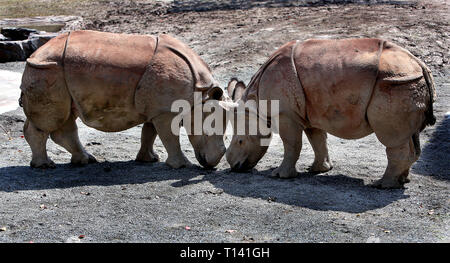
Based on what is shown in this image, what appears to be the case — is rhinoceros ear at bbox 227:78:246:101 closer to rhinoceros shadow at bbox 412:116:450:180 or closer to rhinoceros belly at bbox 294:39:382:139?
rhinoceros belly at bbox 294:39:382:139

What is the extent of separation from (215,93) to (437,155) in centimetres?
320

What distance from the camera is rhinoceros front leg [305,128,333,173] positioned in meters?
8.55

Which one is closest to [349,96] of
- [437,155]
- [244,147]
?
[244,147]

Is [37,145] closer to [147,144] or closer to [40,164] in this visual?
[40,164]

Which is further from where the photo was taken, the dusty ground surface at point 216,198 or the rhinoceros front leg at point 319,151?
the rhinoceros front leg at point 319,151

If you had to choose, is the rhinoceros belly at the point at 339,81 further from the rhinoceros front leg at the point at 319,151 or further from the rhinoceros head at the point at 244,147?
the rhinoceros head at the point at 244,147

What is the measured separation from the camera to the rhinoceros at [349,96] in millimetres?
7348

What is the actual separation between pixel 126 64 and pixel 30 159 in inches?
82.8

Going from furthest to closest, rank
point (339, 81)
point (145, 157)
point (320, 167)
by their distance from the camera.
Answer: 1. point (145, 157)
2. point (320, 167)
3. point (339, 81)

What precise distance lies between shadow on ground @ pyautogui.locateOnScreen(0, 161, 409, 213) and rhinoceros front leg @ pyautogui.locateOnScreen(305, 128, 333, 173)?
0.55ft

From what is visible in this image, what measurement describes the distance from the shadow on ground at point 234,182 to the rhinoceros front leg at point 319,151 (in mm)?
167

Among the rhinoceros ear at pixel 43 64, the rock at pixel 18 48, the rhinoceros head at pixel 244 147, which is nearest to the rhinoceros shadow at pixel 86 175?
the rhinoceros head at pixel 244 147

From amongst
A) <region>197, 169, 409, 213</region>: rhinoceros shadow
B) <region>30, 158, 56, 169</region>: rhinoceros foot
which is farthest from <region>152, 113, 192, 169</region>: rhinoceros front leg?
A: <region>30, 158, 56, 169</region>: rhinoceros foot

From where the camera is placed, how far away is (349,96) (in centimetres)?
756
